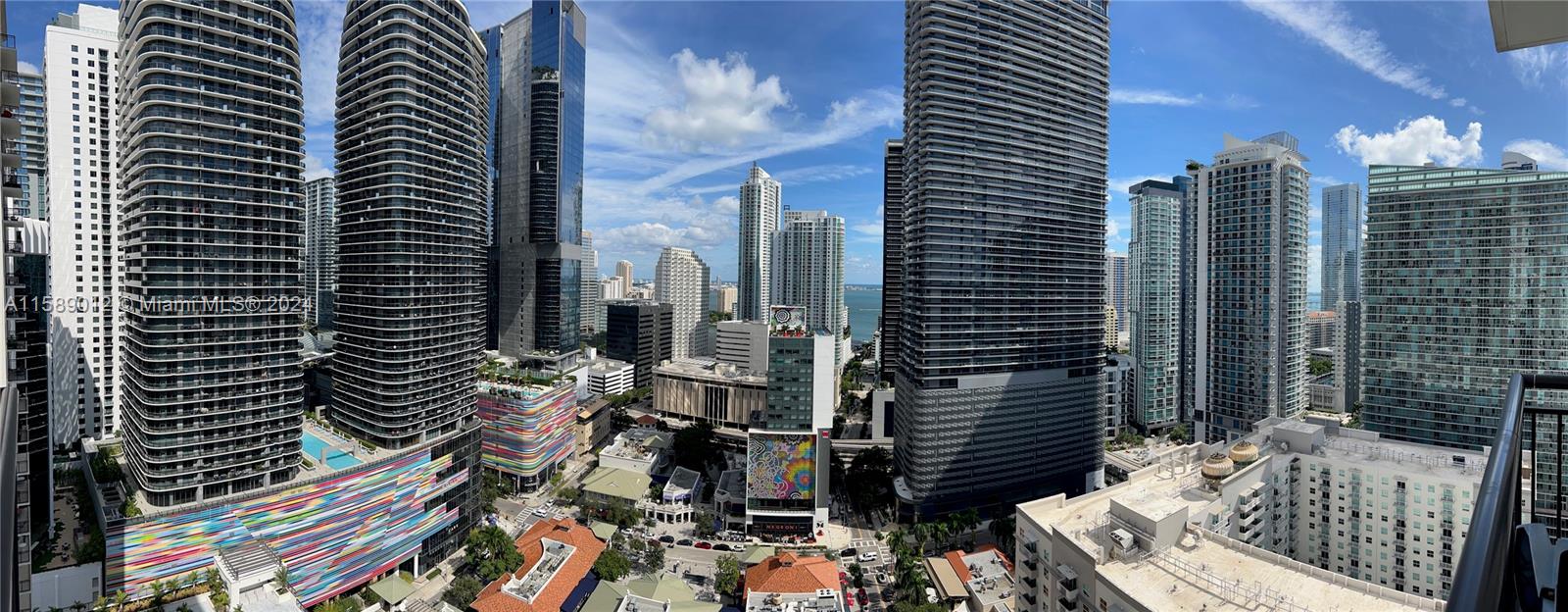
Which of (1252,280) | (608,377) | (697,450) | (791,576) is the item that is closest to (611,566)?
(791,576)

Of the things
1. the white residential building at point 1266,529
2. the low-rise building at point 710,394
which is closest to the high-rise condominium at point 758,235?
the low-rise building at point 710,394

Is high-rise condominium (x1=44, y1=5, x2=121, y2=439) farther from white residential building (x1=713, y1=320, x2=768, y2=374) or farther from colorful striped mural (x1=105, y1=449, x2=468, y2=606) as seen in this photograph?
white residential building (x1=713, y1=320, x2=768, y2=374)

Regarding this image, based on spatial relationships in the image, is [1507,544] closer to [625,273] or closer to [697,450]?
[697,450]

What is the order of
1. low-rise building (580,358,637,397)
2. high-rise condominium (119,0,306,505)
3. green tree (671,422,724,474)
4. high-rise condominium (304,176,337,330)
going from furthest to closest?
high-rise condominium (304,176,337,330)
low-rise building (580,358,637,397)
green tree (671,422,724,474)
high-rise condominium (119,0,306,505)

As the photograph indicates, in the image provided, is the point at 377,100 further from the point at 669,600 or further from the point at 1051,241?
the point at 1051,241

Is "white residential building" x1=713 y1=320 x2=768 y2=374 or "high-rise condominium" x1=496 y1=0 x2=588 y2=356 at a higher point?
"high-rise condominium" x1=496 y1=0 x2=588 y2=356

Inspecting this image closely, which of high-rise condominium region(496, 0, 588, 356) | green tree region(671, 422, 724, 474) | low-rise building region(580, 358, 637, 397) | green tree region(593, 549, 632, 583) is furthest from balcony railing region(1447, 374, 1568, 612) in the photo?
high-rise condominium region(496, 0, 588, 356)

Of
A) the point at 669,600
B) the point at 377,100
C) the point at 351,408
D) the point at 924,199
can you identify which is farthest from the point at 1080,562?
the point at 377,100
